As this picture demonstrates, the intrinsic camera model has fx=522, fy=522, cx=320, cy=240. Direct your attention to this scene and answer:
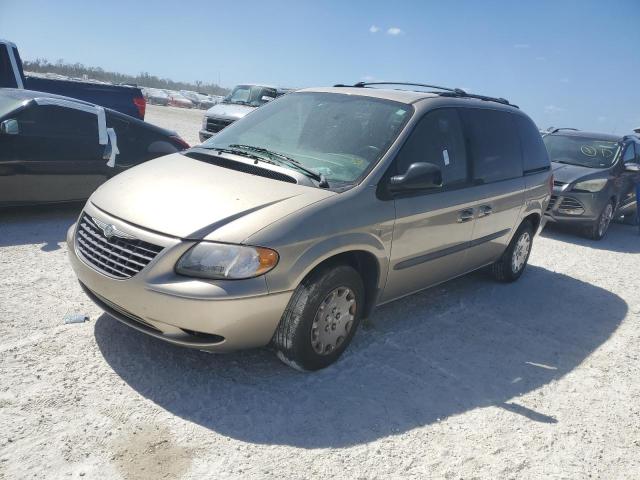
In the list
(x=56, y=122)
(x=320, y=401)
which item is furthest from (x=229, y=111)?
(x=320, y=401)

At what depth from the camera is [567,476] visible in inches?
113

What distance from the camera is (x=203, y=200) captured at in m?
3.21

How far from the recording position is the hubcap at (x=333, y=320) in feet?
11.1

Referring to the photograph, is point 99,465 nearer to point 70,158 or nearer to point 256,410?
point 256,410

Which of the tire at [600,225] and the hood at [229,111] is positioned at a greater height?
the hood at [229,111]

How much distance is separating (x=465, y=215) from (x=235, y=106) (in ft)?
39.6

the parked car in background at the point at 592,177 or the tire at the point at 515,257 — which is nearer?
the tire at the point at 515,257

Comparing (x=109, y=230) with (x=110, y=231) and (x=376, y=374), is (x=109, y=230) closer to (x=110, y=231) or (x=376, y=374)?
(x=110, y=231)

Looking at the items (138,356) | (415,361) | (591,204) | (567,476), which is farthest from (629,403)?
(591,204)

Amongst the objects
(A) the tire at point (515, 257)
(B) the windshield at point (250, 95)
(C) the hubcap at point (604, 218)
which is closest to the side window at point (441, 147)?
(A) the tire at point (515, 257)

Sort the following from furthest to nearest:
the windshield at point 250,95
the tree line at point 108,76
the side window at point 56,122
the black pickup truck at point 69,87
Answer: the tree line at point 108,76 < the windshield at point 250,95 < the black pickup truck at point 69,87 < the side window at point 56,122

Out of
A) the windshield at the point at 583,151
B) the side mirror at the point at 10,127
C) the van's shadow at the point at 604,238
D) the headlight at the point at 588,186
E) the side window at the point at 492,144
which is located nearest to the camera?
the side window at the point at 492,144

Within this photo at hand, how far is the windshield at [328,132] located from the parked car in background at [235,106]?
32.7 ft

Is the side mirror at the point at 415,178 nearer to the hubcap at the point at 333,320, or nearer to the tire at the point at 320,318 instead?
the tire at the point at 320,318
